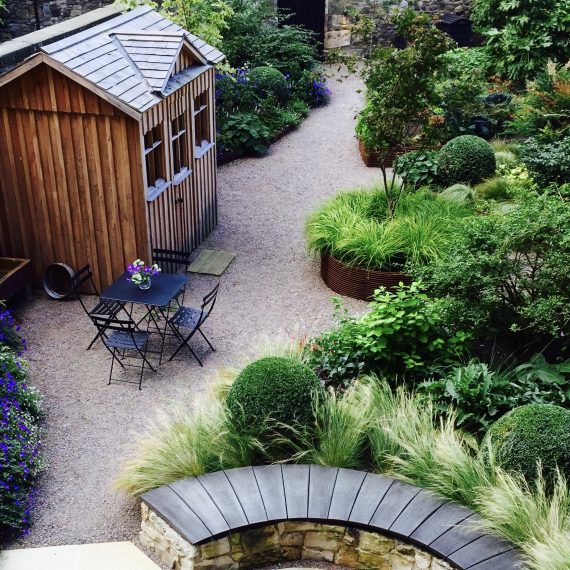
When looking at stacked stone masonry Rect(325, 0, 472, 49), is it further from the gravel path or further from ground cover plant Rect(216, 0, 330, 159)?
the gravel path

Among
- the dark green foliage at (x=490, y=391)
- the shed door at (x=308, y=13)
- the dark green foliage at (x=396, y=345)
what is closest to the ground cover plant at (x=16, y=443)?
the dark green foliage at (x=396, y=345)

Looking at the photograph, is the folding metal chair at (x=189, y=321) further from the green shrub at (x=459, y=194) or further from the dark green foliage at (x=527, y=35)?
the dark green foliage at (x=527, y=35)

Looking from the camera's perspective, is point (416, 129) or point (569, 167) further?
point (416, 129)

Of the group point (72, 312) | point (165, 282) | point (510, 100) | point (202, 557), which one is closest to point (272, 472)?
point (202, 557)

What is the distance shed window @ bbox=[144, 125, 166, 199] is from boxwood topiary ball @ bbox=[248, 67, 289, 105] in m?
6.69

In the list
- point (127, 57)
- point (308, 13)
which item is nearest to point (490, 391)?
point (127, 57)

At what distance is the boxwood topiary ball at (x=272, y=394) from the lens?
6340mm

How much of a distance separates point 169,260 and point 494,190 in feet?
16.7

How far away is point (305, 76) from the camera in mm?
17078

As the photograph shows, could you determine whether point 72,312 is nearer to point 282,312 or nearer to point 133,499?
point 282,312

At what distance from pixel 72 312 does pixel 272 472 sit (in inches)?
158

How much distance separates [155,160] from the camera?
30.9 feet

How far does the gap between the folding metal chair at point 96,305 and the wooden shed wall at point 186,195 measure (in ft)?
2.80

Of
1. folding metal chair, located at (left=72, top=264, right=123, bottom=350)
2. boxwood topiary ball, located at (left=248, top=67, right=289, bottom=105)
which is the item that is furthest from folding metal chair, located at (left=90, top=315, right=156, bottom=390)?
boxwood topiary ball, located at (left=248, top=67, right=289, bottom=105)
